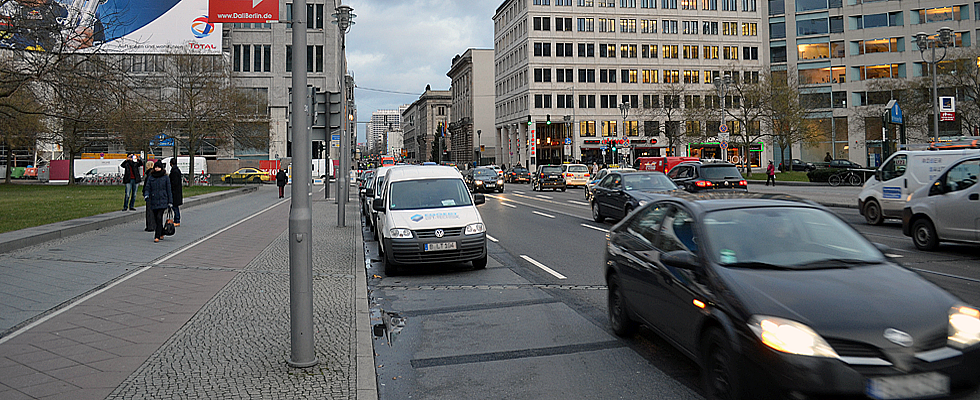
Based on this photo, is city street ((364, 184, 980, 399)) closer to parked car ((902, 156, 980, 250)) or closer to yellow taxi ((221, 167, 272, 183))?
parked car ((902, 156, 980, 250))

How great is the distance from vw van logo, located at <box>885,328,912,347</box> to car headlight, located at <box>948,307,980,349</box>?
11.6 inches

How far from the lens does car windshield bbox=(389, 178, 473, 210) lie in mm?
11273

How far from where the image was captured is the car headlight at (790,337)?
3635mm

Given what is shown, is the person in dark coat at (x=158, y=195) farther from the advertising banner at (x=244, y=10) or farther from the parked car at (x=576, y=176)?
the parked car at (x=576, y=176)

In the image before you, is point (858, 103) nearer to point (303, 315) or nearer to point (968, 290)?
point (968, 290)

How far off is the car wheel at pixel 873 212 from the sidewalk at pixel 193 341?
13.3 meters

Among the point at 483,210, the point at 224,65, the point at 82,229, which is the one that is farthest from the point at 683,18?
the point at 82,229

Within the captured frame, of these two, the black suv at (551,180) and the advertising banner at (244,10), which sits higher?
the advertising banner at (244,10)

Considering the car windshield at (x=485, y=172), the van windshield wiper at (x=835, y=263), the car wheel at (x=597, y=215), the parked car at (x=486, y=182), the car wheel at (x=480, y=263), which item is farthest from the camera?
the car windshield at (x=485, y=172)

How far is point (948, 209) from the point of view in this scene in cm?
1105

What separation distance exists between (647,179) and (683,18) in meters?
→ 73.2

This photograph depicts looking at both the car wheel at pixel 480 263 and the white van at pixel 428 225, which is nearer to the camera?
the white van at pixel 428 225

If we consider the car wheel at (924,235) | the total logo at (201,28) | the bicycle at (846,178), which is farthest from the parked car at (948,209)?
the total logo at (201,28)

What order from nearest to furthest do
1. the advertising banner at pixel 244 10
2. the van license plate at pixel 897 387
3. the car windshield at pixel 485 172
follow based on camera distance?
the van license plate at pixel 897 387, the advertising banner at pixel 244 10, the car windshield at pixel 485 172
